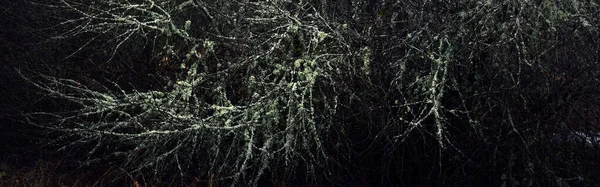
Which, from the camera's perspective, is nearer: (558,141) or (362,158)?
(558,141)

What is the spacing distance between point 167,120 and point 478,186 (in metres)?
2.42

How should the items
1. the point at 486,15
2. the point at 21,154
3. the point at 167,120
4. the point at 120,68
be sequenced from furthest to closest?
1. the point at 21,154
2. the point at 120,68
3. the point at 167,120
4. the point at 486,15

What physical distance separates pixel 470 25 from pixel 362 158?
1.47m

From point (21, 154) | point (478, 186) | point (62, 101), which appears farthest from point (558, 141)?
point (21, 154)

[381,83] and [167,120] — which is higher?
[381,83]

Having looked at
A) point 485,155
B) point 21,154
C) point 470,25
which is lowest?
point 21,154

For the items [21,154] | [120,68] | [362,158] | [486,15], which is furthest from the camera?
[21,154]

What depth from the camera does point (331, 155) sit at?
6.34m

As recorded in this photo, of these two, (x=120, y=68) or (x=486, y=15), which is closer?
(x=486, y=15)

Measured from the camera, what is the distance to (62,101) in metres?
7.79

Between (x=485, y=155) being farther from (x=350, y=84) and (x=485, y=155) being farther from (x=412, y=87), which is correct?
(x=350, y=84)

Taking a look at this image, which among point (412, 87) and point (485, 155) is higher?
point (412, 87)

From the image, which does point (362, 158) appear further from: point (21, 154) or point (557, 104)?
point (21, 154)

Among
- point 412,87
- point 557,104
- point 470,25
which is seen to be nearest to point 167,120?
point 412,87
